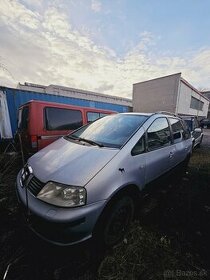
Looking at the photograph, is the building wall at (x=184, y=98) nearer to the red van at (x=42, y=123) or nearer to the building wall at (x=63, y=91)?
the building wall at (x=63, y=91)

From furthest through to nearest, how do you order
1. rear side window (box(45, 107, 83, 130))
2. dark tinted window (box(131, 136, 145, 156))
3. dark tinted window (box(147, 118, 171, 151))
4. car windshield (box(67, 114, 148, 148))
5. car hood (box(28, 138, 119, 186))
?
rear side window (box(45, 107, 83, 130)) < dark tinted window (box(147, 118, 171, 151)) < car windshield (box(67, 114, 148, 148)) < dark tinted window (box(131, 136, 145, 156)) < car hood (box(28, 138, 119, 186))

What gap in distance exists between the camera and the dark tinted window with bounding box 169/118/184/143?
3.36 metres

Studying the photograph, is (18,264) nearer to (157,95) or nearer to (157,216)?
(157,216)

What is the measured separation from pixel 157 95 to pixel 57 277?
75.1 ft

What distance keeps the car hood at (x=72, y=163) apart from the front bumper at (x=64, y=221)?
0.86 ft

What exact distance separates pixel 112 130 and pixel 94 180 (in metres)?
1.19

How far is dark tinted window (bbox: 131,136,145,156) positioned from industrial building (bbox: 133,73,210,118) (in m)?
20.2

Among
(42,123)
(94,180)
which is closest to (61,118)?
(42,123)

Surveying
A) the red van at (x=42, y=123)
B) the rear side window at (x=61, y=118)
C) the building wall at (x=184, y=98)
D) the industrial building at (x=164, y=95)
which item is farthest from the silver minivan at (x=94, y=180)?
the building wall at (x=184, y=98)

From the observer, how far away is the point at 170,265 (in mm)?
1714

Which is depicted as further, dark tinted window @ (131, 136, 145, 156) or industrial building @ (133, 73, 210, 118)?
industrial building @ (133, 73, 210, 118)

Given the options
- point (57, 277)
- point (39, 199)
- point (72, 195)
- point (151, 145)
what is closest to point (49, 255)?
point (57, 277)

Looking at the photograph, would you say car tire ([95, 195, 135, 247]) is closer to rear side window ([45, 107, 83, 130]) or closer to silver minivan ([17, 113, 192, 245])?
silver minivan ([17, 113, 192, 245])

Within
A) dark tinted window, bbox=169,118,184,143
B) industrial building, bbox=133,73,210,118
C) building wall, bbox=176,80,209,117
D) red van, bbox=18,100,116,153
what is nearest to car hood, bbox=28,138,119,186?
red van, bbox=18,100,116,153
